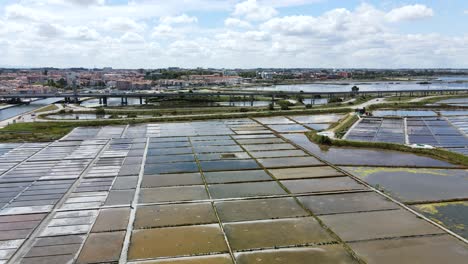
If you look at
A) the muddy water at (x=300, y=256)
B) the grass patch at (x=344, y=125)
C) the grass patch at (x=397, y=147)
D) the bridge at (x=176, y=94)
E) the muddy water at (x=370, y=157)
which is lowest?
the muddy water at (x=300, y=256)

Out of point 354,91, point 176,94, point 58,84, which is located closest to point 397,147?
point 354,91

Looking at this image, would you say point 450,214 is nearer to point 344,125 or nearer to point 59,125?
point 344,125

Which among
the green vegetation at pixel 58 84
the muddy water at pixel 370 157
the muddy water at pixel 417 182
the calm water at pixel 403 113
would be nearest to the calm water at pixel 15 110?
the muddy water at pixel 370 157

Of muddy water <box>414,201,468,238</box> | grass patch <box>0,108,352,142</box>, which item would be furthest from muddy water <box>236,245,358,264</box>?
grass patch <box>0,108,352,142</box>

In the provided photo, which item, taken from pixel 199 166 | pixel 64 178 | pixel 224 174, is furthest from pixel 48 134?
pixel 224 174

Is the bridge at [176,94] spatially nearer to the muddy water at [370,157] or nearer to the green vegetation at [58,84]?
the green vegetation at [58,84]

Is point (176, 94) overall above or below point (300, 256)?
above

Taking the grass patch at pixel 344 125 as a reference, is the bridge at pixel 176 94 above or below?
above

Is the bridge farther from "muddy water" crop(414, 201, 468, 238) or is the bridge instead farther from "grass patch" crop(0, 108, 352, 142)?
"muddy water" crop(414, 201, 468, 238)
